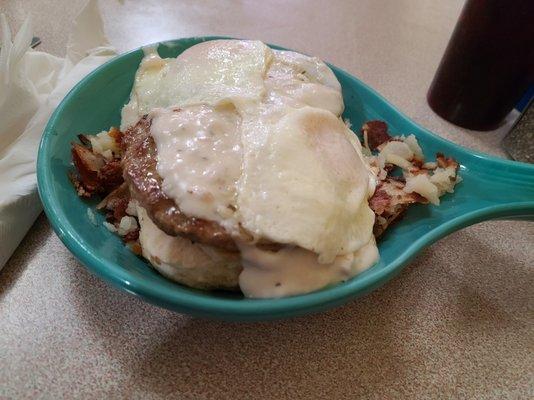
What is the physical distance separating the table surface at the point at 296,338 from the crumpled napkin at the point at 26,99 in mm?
68

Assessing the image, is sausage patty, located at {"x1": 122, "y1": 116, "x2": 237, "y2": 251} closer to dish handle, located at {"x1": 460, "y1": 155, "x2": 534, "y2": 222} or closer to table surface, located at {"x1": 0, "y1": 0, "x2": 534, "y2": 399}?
table surface, located at {"x1": 0, "y1": 0, "x2": 534, "y2": 399}

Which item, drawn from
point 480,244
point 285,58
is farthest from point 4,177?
point 480,244

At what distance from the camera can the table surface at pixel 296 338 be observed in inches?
24.3

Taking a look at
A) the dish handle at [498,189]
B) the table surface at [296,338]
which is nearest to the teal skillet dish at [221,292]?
the dish handle at [498,189]

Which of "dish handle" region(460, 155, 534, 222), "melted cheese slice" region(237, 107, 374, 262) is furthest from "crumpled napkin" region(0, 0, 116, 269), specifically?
"dish handle" region(460, 155, 534, 222)

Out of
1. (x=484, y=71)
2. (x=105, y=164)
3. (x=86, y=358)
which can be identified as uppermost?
(x=484, y=71)

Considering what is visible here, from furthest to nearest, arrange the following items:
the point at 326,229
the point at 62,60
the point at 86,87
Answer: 1. the point at 62,60
2. the point at 86,87
3. the point at 326,229

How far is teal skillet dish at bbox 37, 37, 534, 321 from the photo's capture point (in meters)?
0.55

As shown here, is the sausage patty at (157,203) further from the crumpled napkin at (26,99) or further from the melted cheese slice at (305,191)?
the crumpled napkin at (26,99)

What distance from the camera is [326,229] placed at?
1.98ft

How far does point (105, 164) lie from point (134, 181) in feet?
0.58

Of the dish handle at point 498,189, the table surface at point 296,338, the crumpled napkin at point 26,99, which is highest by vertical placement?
the dish handle at point 498,189

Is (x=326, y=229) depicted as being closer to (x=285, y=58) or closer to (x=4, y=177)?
(x=285, y=58)

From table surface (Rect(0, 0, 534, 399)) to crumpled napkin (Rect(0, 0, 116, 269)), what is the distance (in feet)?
0.22
